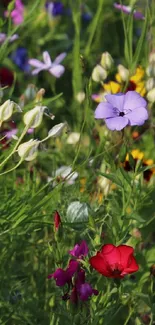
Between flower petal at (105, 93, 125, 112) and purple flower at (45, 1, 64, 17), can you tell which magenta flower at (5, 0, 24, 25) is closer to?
purple flower at (45, 1, 64, 17)

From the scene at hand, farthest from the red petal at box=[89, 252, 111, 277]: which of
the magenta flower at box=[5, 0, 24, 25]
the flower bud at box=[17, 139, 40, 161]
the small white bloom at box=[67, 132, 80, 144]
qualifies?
the magenta flower at box=[5, 0, 24, 25]

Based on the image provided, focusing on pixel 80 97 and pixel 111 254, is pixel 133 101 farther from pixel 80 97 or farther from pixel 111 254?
pixel 80 97

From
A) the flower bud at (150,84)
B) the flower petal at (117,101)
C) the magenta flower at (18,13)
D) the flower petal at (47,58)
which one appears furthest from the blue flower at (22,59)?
the flower petal at (117,101)

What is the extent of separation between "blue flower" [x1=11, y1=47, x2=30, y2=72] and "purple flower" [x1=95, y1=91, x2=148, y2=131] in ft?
3.62

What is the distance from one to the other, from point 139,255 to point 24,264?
224 millimetres

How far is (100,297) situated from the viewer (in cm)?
128

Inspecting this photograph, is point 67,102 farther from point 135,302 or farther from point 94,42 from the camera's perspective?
point 135,302

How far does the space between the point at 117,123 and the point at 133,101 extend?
7 centimetres

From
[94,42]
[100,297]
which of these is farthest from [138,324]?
[94,42]

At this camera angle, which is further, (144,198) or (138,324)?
(144,198)

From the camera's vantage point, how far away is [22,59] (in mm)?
2387

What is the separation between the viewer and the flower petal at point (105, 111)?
1.26 m

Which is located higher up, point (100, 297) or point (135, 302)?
point (100, 297)

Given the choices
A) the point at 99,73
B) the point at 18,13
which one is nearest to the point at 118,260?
the point at 99,73
